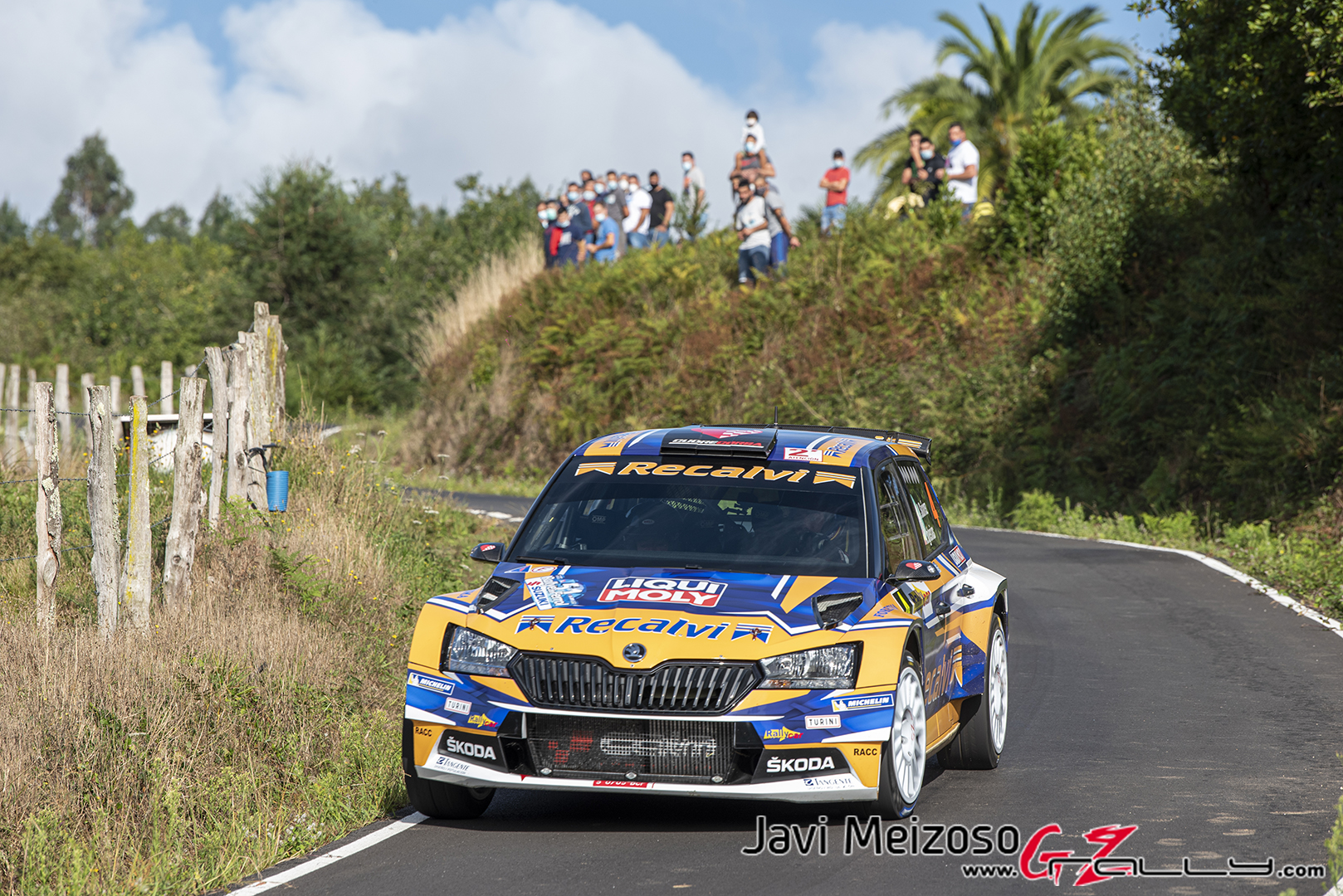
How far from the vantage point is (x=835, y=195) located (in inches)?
1256

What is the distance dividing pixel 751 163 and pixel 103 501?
69.3 feet

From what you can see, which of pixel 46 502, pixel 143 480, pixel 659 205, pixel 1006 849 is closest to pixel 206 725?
pixel 46 502

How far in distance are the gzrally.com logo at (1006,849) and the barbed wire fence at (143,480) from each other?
502 centimetres

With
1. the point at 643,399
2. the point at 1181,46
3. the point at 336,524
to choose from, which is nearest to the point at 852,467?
the point at 336,524

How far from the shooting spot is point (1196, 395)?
23062mm

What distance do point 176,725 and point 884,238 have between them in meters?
25.2

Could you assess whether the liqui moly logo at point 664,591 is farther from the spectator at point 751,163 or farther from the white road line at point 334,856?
the spectator at point 751,163

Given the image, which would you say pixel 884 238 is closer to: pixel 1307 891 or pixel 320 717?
pixel 320 717

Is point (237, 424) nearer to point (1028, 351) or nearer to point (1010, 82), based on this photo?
point (1028, 351)

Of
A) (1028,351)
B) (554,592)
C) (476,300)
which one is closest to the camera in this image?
(554,592)

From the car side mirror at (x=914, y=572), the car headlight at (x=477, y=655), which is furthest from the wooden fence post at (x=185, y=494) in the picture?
the car side mirror at (x=914, y=572)

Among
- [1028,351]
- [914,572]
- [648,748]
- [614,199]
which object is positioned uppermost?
[614,199]

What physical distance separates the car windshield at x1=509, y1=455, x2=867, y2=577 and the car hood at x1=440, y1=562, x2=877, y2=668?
23 cm

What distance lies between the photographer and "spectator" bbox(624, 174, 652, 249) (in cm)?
3453
